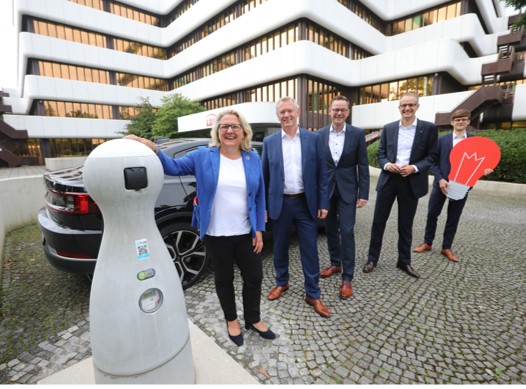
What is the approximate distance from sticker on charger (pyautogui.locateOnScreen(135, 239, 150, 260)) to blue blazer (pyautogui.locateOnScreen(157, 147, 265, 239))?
1.81 feet

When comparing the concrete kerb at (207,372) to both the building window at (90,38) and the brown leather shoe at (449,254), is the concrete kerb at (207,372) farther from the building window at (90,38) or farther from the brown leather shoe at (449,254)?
the building window at (90,38)

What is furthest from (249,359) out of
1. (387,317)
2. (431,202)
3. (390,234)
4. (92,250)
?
(390,234)

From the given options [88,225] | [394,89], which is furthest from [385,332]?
[394,89]

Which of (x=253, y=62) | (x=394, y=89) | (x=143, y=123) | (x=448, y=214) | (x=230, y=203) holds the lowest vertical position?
(x=448, y=214)

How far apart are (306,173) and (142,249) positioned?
1.61m

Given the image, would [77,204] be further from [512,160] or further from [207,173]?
[512,160]

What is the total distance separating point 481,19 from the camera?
2225 centimetres

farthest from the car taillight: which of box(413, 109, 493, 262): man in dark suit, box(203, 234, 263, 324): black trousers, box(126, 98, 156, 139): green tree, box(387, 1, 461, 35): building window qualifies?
box(387, 1, 461, 35): building window

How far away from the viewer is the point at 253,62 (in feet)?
64.6

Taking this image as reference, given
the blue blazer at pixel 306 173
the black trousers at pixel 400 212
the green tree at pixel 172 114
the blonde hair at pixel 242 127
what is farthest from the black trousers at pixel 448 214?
the green tree at pixel 172 114

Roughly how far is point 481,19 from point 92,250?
102ft

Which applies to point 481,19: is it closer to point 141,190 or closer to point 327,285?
point 327,285

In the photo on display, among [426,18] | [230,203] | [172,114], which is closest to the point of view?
[230,203]

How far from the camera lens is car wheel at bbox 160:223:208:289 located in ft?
9.73
